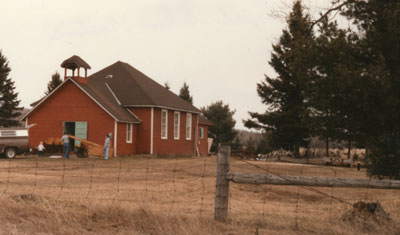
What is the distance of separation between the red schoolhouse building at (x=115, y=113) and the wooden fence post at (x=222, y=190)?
25.6m

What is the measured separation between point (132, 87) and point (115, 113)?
18.5ft

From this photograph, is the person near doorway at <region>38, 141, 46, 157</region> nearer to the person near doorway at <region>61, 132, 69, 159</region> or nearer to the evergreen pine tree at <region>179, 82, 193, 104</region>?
the person near doorway at <region>61, 132, 69, 159</region>

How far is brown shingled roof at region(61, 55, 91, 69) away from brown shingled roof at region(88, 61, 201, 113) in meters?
2.03

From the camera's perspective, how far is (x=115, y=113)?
113 feet

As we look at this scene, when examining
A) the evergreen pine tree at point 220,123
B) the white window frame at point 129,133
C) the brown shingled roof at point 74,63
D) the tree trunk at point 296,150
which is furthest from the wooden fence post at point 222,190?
the evergreen pine tree at point 220,123

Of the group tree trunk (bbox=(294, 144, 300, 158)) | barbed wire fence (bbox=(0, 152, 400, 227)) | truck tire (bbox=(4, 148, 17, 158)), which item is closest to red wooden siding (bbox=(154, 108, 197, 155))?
tree trunk (bbox=(294, 144, 300, 158))

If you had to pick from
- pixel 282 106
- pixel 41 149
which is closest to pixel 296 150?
pixel 282 106

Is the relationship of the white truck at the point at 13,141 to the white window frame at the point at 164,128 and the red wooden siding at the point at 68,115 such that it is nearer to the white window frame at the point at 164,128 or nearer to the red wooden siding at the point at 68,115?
the red wooden siding at the point at 68,115

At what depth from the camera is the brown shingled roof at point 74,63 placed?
34812 mm

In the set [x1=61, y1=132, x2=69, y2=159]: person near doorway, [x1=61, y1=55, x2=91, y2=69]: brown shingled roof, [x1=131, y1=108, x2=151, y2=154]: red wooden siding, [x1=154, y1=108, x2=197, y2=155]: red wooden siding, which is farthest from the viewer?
[x1=154, y1=108, x2=197, y2=155]: red wooden siding

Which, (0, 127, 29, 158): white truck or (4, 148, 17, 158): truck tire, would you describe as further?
(4, 148, 17, 158): truck tire

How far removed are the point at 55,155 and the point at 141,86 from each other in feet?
31.1

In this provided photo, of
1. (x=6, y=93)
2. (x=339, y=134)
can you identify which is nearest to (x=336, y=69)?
(x=339, y=134)

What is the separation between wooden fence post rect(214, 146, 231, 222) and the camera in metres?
8.41
